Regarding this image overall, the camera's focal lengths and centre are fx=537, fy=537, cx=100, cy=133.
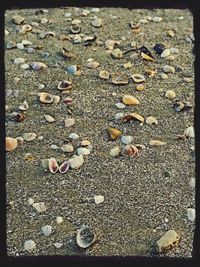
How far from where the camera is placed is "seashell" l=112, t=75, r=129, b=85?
398cm

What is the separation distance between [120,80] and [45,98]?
59 centimetres

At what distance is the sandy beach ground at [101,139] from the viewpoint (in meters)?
2.81

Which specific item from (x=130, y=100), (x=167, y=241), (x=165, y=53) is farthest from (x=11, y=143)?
(x=165, y=53)

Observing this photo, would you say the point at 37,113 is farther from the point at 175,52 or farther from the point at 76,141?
the point at 175,52

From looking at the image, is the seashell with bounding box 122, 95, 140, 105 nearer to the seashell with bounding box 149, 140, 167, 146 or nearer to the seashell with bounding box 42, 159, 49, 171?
the seashell with bounding box 149, 140, 167, 146

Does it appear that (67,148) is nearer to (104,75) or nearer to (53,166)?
(53,166)

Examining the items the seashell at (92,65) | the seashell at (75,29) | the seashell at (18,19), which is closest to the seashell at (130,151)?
the seashell at (92,65)

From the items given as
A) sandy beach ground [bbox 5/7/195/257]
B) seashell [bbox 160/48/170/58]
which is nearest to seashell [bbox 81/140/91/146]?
sandy beach ground [bbox 5/7/195/257]

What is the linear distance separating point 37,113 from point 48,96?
0.20 metres

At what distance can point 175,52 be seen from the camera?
4.34 m

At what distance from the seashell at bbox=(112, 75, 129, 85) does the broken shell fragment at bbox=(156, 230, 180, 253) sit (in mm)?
1542

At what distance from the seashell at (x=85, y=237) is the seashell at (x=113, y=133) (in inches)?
32.2
